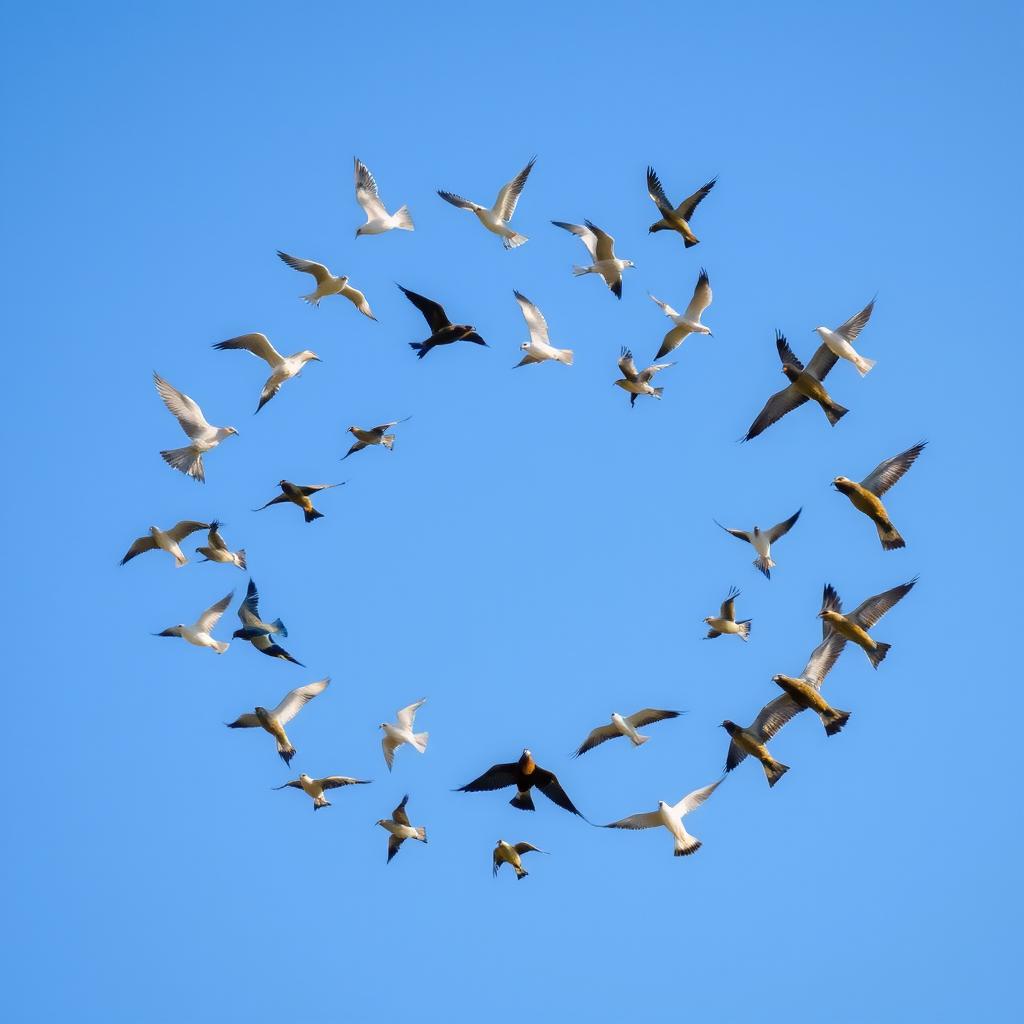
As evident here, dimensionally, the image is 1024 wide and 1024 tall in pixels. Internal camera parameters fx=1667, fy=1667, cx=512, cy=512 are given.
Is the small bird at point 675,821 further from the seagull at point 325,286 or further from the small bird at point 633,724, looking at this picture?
the seagull at point 325,286

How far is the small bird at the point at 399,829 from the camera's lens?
21891mm

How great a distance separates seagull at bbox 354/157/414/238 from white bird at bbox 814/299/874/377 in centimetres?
624

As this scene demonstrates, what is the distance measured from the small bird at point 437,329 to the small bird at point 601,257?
210 cm

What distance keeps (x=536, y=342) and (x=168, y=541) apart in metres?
5.86

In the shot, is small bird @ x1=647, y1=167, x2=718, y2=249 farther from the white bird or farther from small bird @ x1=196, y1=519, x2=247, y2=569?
small bird @ x1=196, y1=519, x2=247, y2=569

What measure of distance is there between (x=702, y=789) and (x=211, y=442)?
7.98 m

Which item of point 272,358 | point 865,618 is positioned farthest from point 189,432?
point 865,618

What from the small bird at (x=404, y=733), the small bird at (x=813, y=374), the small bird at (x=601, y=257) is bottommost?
the small bird at (x=404, y=733)

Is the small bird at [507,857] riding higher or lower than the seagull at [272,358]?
lower

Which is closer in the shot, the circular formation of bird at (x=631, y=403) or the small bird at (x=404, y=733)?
the circular formation of bird at (x=631, y=403)

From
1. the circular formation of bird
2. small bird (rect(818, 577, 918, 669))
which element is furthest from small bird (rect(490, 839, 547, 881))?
small bird (rect(818, 577, 918, 669))

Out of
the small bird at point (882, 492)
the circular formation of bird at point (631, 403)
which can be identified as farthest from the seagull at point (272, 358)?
the small bird at point (882, 492)

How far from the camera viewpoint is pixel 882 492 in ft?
63.4

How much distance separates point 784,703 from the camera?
19.8m
